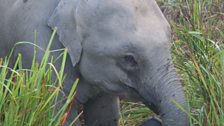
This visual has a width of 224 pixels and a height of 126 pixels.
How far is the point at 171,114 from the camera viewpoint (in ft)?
17.2

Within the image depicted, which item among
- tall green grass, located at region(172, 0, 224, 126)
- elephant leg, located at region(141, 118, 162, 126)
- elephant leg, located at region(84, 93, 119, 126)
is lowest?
elephant leg, located at region(84, 93, 119, 126)

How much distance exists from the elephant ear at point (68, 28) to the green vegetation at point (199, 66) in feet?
2.53

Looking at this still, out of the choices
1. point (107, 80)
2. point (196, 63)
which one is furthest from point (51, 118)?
point (196, 63)

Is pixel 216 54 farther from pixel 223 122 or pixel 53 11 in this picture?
pixel 53 11

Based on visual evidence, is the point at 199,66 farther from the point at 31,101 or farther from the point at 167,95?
the point at 31,101

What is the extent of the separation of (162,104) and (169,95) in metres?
0.08

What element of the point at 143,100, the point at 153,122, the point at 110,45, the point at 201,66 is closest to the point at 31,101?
the point at 110,45

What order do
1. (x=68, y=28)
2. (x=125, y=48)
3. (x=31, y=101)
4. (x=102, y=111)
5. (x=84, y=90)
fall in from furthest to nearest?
(x=102, y=111) → (x=84, y=90) → (x=68, y=28) → (x=125, y=48) → (x=31, y=101)

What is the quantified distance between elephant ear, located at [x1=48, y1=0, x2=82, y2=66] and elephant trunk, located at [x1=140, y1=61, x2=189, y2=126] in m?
0.55

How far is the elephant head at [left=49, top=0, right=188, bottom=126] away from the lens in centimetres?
534

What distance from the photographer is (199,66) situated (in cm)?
570

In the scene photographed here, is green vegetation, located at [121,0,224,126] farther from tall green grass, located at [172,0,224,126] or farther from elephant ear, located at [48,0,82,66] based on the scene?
elephant ear, located at [48,0,82,66]

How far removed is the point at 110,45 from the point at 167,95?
0.53 m

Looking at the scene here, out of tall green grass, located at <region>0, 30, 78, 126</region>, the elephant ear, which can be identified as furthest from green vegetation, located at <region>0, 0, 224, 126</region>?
the elephant ear
